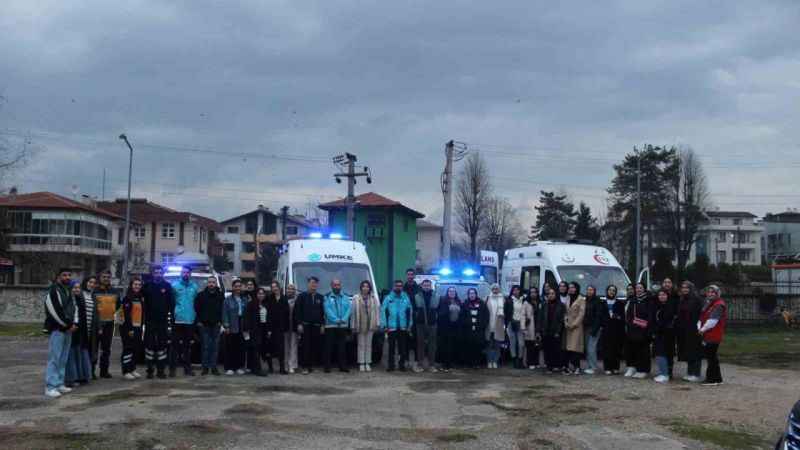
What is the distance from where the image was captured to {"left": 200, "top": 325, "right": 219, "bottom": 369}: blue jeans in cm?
1352

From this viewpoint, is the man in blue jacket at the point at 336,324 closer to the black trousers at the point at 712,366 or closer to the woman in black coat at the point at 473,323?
the woman in black coat at the point at 473,323

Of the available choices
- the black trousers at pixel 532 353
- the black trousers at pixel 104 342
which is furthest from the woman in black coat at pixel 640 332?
the black trousers at pixel 104 342

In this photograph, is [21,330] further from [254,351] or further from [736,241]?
[736,241]

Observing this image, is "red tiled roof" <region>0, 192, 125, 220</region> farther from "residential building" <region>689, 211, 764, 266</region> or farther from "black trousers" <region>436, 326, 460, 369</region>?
"residential building" <region>689, 211, 764, 266</region>

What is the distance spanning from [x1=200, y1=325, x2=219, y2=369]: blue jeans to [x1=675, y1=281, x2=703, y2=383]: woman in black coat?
325 inches

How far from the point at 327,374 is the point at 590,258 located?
7524 mm

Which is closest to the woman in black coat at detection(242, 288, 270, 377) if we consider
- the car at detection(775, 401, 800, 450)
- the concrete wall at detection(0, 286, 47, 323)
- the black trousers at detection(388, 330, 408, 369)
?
the black trousers at detection(388, 330, 408, 369)

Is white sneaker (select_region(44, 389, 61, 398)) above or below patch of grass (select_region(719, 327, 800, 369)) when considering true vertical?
below

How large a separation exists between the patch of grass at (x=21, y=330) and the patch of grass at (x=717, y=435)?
2055cm

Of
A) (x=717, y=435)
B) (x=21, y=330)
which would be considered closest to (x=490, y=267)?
(x=21, y=330)

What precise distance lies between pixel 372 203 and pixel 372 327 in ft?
119

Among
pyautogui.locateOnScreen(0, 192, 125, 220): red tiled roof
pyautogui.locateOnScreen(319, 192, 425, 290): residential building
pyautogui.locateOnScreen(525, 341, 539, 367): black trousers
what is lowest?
pyautogui.locateOnScreen(525, 341, 539, 367): black trousers

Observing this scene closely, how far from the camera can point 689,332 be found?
1320 centimetres

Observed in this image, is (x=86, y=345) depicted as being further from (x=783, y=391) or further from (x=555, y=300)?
(x=783, y=391)
